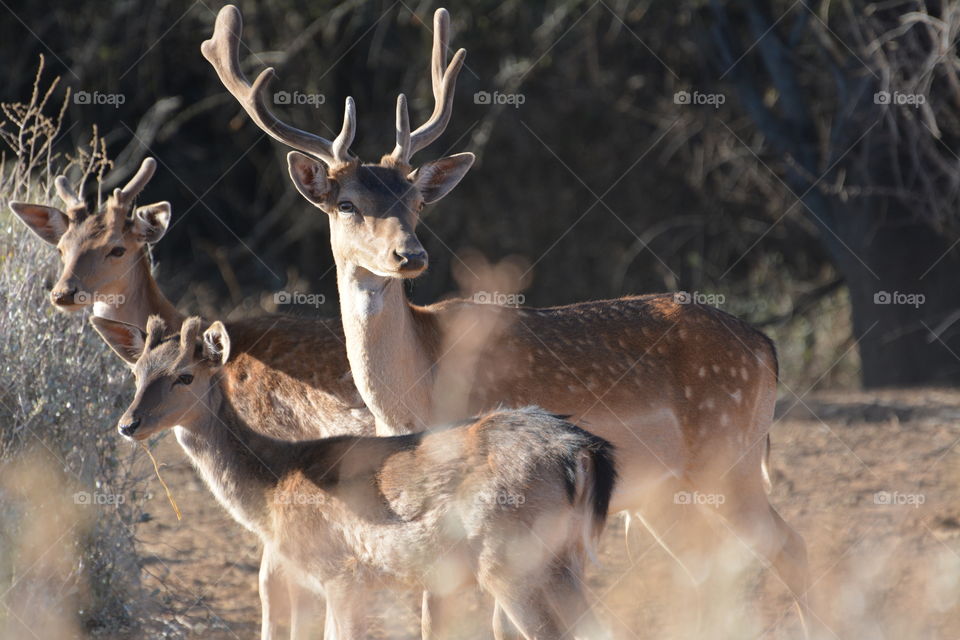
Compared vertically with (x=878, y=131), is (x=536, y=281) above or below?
below

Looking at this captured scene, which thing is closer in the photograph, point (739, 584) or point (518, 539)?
point (518, 539)

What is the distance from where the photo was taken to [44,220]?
731cm

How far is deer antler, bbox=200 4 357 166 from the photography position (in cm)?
673

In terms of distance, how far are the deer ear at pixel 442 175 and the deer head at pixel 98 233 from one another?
58.2 inches

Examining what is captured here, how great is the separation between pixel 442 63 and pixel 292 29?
19.9 feet

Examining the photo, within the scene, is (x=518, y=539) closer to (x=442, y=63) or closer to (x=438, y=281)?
(x=442, y=63)

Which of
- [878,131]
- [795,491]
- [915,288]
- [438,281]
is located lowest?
[438,281]

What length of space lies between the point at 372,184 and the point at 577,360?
1.46 metres

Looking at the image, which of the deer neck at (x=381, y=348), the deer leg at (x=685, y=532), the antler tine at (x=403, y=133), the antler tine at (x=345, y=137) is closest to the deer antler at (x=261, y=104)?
the antler tine at (x=345, y=137)

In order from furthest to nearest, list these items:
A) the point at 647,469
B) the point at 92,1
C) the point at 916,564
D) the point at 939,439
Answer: the point at 92,1 → the point at 939,439 → the point at 916,564 → the point at 647,469

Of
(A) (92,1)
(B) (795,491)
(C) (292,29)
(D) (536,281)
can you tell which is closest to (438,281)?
(D) (536,281)

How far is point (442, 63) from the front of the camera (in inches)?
301

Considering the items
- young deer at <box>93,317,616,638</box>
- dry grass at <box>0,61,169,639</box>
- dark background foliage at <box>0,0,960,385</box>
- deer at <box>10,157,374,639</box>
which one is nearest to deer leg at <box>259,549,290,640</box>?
deer at <box>10,157,374,639</box>

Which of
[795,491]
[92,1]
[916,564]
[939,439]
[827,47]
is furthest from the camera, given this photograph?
[92,1]
